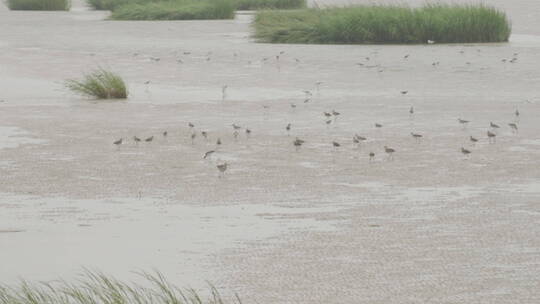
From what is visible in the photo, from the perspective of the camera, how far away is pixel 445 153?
11359mm

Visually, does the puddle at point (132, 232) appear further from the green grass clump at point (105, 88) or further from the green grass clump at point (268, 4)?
the green grass clump at point (268, 4)

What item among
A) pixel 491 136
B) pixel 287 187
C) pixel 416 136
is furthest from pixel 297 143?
pixel 287 187

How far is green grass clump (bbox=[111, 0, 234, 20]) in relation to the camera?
37.7 metres

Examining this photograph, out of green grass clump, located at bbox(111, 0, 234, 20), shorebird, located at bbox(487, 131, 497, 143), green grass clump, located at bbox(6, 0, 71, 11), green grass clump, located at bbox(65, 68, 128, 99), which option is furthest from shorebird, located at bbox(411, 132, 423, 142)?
green grass clump, located at bbox(6, 0, 71, 11)

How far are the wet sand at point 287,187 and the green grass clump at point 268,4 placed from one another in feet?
68.9

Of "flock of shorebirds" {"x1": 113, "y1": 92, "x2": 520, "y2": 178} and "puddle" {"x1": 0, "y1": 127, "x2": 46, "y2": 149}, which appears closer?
"flock of shorebirds" {"x1": 113, "y1": 92, "x2": 520, "y2": 178}

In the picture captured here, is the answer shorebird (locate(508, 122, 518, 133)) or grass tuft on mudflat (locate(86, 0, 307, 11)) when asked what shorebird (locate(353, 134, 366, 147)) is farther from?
grass tuft on mudflat (locate(86, 0, 307, 11))

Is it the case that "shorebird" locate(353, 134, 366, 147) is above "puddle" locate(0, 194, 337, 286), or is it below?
below

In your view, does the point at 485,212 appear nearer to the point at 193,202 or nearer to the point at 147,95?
the point at 193,202

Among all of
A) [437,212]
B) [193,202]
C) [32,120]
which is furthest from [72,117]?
[437,212]

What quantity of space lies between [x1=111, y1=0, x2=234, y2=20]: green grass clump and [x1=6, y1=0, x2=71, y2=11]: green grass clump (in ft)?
23.8

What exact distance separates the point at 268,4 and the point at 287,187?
107ft

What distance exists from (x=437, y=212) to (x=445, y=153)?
2.83m

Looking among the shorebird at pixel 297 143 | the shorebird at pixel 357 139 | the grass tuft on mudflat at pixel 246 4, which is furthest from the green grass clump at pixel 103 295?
the grass tuft on mudflat at pixel 246 4
